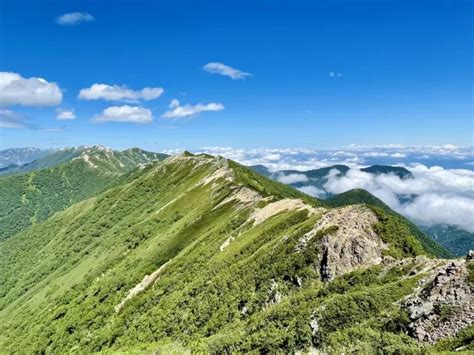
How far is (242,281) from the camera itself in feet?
270

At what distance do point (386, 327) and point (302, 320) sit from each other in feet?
39.0

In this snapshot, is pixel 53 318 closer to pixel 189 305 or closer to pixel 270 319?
pixel 189 305

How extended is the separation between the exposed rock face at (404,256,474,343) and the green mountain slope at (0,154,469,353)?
1085mm

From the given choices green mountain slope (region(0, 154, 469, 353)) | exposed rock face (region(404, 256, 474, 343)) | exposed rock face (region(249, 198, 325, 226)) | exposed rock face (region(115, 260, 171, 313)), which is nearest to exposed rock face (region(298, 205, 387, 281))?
green mountain slope (region(0, 154, 469, 353))

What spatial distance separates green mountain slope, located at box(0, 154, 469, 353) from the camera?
49656 millimetres

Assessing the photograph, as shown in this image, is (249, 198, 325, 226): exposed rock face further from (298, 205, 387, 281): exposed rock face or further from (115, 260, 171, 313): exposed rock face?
(115, 260, 171, 313): exposed rock face

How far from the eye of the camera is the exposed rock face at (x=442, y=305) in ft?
134

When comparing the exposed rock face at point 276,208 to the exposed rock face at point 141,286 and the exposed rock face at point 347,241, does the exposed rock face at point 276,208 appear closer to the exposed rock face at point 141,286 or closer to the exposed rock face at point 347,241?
the exposed rock face at point 347,241

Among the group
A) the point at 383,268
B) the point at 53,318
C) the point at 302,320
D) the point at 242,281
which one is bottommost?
the point at 53,318

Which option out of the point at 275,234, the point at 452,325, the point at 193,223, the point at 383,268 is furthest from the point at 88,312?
the point at 452,325

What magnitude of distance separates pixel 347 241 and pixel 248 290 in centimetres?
2152

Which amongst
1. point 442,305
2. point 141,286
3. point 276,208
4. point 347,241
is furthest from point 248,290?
point 141,286

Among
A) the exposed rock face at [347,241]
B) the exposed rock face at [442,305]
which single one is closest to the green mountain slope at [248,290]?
the exposed rock face at [347,241]

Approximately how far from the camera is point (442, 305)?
42.7 m
